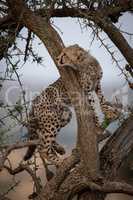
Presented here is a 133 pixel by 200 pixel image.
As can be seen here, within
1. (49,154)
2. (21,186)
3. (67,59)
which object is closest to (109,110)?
(49,154)

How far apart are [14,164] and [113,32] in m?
2.33

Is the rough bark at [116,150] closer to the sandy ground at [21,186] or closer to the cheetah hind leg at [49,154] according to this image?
the cheetah hind leg at [49,154]

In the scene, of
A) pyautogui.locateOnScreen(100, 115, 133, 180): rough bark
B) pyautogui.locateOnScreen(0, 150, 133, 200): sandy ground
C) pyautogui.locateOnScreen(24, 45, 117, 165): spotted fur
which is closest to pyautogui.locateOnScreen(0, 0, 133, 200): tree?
pyautogui.locateOnScreen(100, 115, 133, 180): rough bark

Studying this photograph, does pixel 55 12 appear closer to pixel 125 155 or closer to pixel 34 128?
pixel 34 128

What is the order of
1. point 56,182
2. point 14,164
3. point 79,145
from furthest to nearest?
1. point 14,164
2. point 56,182
3. point 79,145

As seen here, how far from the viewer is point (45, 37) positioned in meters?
2.11

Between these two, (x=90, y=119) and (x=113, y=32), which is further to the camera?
(x=113, y=32)

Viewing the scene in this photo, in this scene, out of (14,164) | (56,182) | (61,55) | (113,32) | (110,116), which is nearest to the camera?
(61,55)

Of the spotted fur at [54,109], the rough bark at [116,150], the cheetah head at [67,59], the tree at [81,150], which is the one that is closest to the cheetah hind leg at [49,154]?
the spotted fur at [54,109]

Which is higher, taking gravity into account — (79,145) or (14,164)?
(14,164)

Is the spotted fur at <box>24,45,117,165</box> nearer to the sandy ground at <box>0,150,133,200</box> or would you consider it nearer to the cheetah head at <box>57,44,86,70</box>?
the cheetah head at <box>57,44,86,70</box>

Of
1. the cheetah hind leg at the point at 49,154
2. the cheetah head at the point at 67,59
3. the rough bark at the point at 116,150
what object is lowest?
the rough bark at the point at 116,150

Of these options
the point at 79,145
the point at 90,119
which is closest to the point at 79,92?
the point at 90,119

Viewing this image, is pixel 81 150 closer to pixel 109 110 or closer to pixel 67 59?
pixel 67 59
